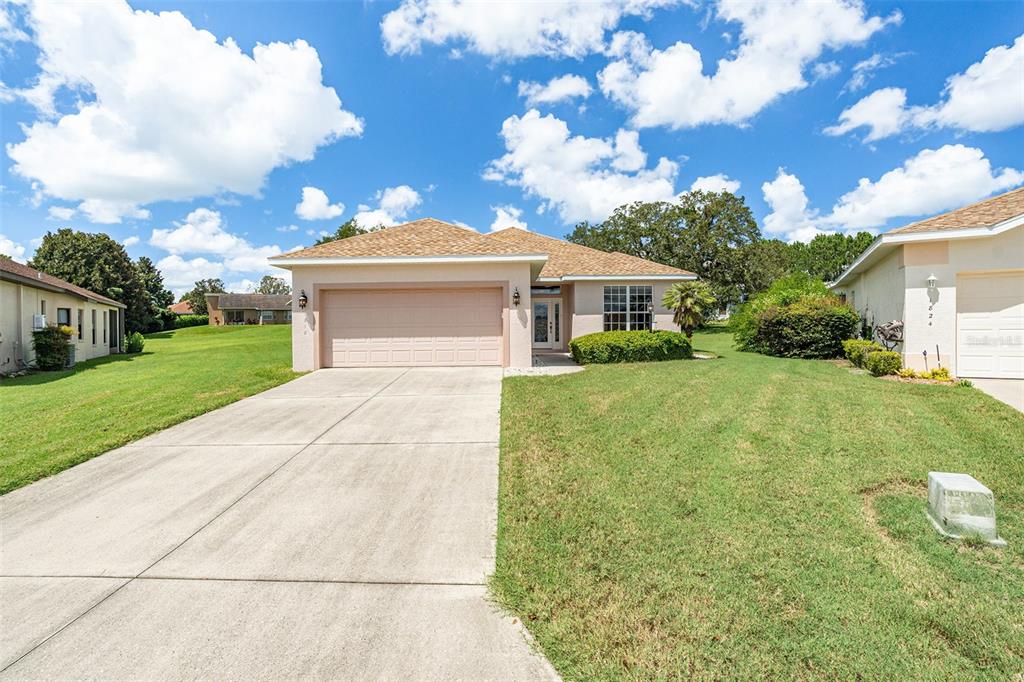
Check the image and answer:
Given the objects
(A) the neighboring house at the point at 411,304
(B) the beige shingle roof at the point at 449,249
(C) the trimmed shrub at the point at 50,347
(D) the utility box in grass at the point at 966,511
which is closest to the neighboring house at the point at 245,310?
(C) the trimmed shrub at the point at 50,347

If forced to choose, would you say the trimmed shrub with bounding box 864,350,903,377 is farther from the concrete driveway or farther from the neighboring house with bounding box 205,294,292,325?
the neighboring house with bounding box 205,294,292,325

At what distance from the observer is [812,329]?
12836 millimetres

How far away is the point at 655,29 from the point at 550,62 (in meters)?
4.23

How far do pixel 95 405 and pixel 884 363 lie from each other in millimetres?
15828

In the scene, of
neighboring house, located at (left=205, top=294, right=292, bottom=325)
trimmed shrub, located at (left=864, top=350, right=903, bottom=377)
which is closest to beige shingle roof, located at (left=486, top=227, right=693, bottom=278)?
Result: trimmed shrub, located at (left=864, top=350, right=903, bottom=377)

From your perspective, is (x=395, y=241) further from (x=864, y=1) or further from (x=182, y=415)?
(x=864, y=1)

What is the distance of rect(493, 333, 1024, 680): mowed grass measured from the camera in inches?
86.8

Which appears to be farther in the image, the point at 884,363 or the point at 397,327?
the point at 397,327

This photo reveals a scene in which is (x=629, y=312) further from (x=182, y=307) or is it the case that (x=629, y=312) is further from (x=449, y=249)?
(x=182, y=307)

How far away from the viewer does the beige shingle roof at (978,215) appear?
8930 millimetres

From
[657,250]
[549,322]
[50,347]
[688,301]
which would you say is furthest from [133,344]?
[657,250]

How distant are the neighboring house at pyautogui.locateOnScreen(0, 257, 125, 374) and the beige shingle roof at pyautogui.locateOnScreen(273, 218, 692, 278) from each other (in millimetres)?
9753

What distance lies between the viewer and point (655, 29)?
11461mm

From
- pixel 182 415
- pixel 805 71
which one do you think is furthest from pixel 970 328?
pixel 182 415
